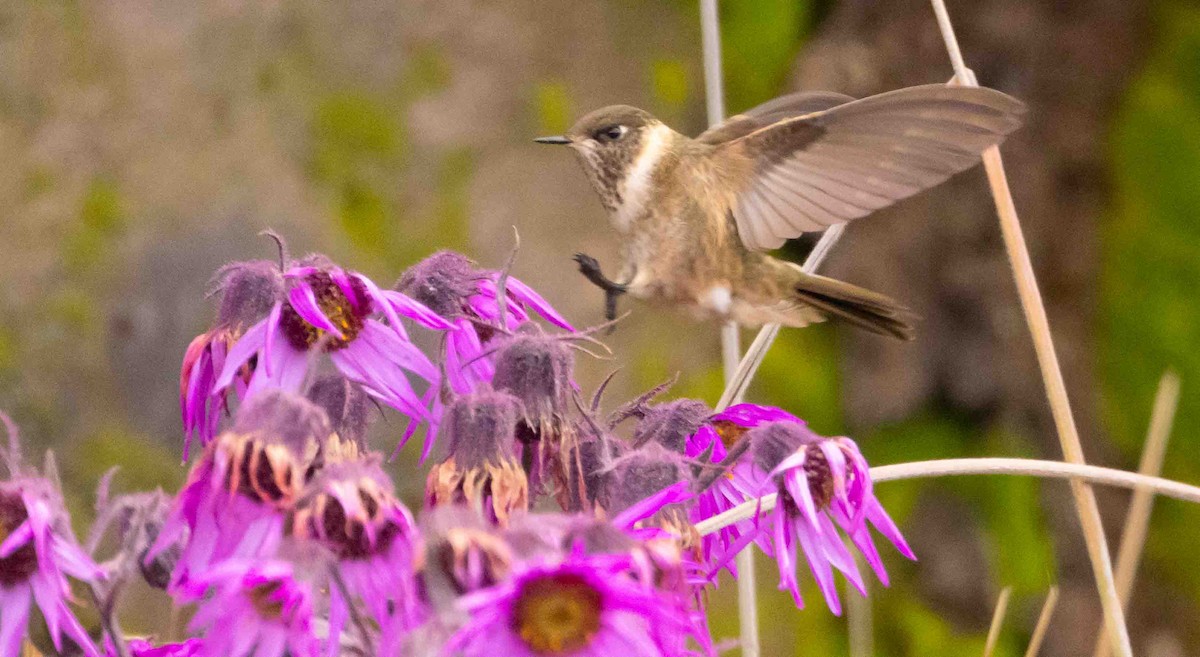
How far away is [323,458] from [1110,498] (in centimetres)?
173

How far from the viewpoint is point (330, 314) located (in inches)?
21.8

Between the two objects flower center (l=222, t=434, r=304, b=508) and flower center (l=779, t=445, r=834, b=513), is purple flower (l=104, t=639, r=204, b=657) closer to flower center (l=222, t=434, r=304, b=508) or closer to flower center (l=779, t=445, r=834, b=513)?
flower center (l=222, t=434, r=304, b=508)

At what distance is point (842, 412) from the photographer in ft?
6.42

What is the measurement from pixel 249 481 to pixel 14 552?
0.28ft

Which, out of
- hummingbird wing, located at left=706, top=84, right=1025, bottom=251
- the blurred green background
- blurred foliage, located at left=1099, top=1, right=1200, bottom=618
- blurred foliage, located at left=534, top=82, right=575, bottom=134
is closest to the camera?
hummingbird wing, located at left=706, top=84, right=1025, bottom=251

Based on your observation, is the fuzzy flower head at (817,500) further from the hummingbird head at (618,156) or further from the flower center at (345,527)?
the hummingbird head at (618,156)

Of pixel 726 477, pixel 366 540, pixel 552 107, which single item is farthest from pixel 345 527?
pixel 552 107

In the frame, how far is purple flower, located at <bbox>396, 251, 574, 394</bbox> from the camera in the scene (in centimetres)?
58

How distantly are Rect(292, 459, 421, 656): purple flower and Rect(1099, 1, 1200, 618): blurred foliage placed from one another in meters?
1.68

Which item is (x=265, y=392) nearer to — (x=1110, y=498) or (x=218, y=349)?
(x=218, y=349)

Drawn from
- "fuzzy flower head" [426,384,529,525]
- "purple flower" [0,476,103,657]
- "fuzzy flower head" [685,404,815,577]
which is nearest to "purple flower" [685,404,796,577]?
"fuzzy flower head" [685,404,815,577]

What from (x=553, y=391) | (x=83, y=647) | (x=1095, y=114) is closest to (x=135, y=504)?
(x=83, y=647)

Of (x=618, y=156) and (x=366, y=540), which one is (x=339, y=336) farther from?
(x=618, y=156)

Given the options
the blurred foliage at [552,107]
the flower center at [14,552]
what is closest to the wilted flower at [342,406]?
the flower center at [14,552]
